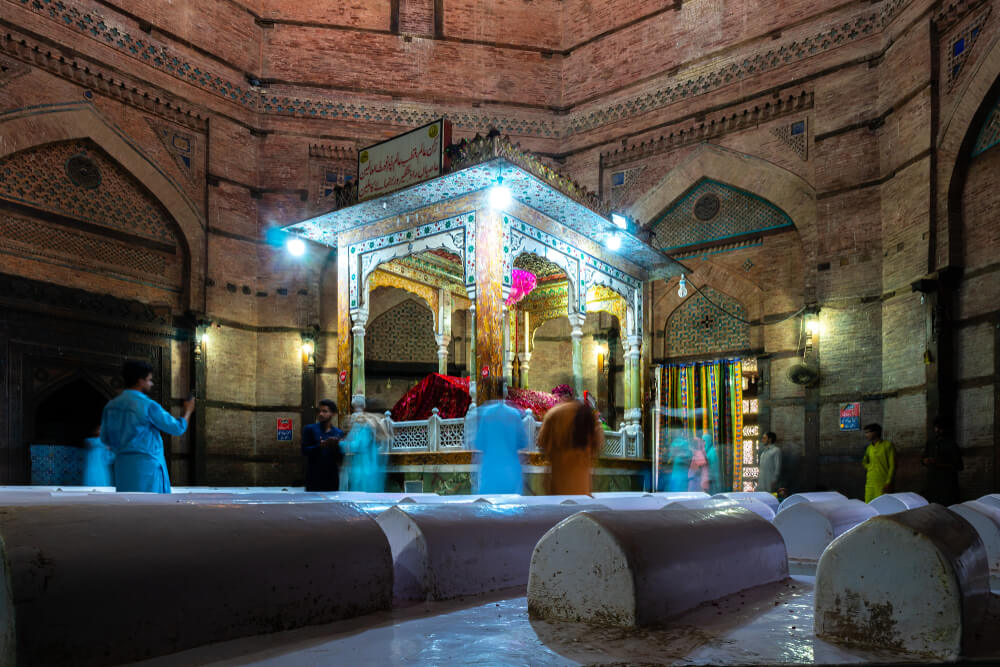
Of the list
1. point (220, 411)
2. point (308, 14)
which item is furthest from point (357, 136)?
point (220, 411)

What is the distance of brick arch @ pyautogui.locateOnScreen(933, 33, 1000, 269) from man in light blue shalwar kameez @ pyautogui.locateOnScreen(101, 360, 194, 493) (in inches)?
370

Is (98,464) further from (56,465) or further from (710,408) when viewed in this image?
(710,408)

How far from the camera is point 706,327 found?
1357 cm

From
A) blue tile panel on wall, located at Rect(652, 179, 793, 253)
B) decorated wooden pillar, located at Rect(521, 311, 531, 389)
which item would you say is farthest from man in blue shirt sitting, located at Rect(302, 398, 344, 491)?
blue tile panel on wall, located at Rect(652, 179, 793, 253)

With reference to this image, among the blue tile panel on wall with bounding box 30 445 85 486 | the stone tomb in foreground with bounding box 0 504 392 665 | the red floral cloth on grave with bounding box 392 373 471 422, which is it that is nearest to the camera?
the stone tomb in foreground with bounding box 0 504 392 665

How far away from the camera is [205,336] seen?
42.0 ft

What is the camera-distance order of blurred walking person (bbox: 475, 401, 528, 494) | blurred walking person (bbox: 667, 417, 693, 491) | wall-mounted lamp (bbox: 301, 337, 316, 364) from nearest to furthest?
1. blurred walking person (bbox: 475, 401, 528, 494)
2. blurred walking person (bbox: 667, 417, 693, 491)
3. wall-mounted lamp (bbox: 301, 337, 316, 364)

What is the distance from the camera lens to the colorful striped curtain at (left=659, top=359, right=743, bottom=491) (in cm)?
1280

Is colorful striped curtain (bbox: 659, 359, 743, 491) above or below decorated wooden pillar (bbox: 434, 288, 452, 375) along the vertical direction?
below

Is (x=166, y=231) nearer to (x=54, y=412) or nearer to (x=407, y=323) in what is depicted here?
(x=54, y=412)

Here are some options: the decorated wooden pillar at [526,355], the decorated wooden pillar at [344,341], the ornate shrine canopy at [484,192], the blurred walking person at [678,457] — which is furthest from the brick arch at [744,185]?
the decorated wooden pillar at [344,341]

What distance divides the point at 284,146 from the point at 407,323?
4.21 metres

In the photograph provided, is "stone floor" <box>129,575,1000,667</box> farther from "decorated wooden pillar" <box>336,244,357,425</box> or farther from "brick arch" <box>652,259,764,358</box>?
"brick arch" <box>652,259,764,358</box>

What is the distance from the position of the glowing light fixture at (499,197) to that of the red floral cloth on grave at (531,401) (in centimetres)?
258
